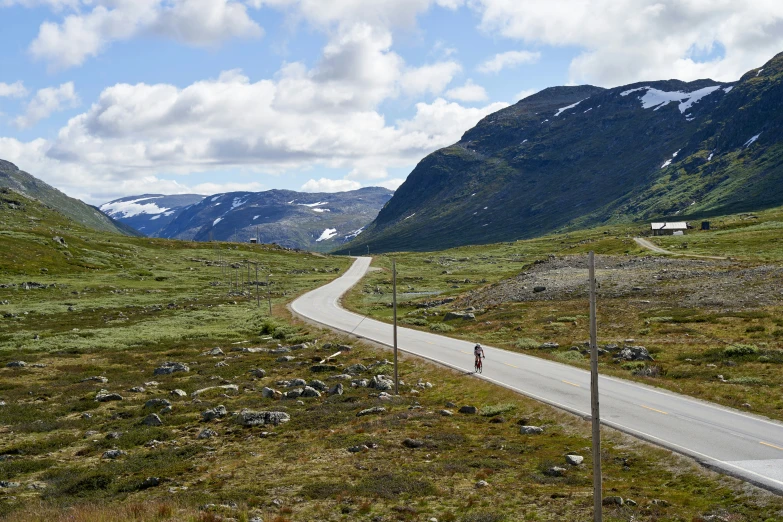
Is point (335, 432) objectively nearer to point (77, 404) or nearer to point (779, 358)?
point (77, 404)

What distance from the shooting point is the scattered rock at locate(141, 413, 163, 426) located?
32406 mm

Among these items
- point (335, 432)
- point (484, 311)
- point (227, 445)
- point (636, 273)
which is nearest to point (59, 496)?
point (227, 445)

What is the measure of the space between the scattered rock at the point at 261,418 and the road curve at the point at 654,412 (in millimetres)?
13597

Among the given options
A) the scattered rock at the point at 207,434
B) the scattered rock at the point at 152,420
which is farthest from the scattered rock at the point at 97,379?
the scattered rock at the point at 207,434

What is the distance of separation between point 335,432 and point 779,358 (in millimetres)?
28759

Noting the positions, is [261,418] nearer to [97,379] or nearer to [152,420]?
[152,420]

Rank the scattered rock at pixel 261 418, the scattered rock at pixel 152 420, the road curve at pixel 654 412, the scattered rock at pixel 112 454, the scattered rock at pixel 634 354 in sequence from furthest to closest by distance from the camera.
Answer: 1. the scattered rock at pixel 634 354
2. the scattered rock at pixel 152 420
3. the scattered rock at pixel 261 418
4. the scattered rock at pixel 112 454
5. the road curve at pixel 654 412

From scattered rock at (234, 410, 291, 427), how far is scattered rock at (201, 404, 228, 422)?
1490 millimetres

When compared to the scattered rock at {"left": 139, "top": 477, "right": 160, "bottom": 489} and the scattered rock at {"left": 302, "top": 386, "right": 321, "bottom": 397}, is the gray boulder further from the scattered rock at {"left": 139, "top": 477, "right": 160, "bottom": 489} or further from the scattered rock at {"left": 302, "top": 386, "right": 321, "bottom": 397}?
the scattered rock at {"left": 302, "top": 386, "right": 321, "bottom": 397}

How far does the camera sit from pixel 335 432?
95.9 feet

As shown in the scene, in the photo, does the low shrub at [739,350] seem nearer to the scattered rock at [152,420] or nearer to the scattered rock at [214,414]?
the scattered rock at [214,414]

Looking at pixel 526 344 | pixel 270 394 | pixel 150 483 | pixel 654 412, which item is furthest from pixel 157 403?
pixel 526 344

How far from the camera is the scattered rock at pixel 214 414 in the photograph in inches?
1303

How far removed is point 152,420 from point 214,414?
3297mm
